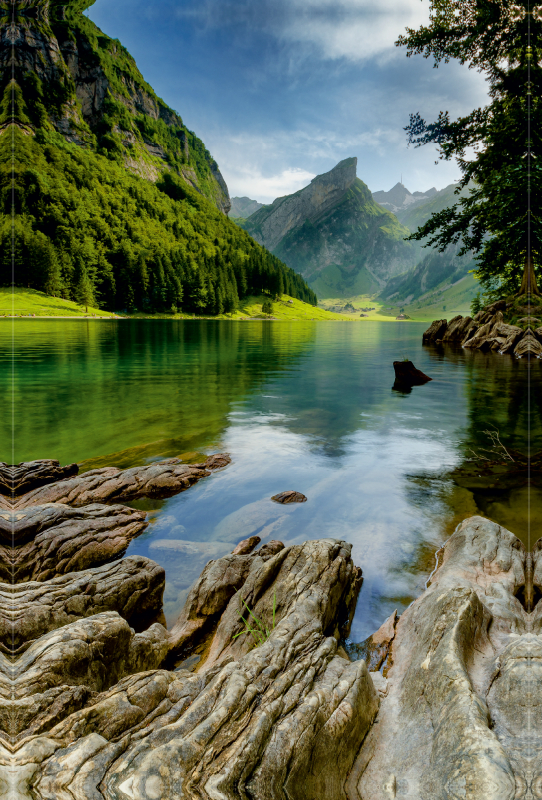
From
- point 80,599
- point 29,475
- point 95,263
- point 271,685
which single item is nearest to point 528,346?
point 29,475

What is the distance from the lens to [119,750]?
3.05m

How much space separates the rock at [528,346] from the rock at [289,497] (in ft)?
118

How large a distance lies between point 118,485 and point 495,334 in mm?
44964

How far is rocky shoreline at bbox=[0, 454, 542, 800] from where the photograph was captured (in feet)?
9.31

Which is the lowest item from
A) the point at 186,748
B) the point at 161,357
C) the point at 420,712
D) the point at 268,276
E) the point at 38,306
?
the point at 420,712

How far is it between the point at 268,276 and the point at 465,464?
193223mm

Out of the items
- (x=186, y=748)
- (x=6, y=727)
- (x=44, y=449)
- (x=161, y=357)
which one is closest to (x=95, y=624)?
(x=6, y=727)

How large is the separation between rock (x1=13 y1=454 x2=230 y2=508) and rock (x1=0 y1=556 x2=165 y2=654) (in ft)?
11.8

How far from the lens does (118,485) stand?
10.4m

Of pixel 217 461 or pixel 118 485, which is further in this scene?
pixel 217 461

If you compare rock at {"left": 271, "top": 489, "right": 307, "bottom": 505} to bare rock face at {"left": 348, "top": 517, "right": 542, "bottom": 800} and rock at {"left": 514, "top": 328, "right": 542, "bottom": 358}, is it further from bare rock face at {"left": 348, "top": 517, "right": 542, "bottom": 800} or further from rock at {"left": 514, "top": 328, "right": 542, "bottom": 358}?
rock at {"left": 514, "top": 328, "right": 542, "bottom": 358}

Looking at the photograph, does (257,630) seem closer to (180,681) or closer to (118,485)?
(180,681)

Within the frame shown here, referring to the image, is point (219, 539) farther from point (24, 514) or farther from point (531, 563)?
point (531, 563)

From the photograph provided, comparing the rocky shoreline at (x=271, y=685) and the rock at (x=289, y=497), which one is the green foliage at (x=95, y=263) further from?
the rocky shoreline at (x=271, y=685)
